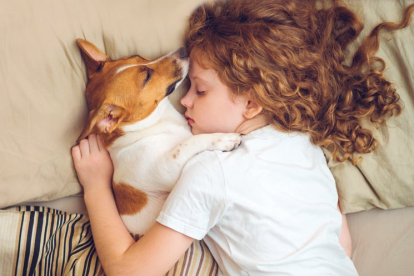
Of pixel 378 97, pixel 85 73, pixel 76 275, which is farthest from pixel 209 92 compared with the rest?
pixel 76 275

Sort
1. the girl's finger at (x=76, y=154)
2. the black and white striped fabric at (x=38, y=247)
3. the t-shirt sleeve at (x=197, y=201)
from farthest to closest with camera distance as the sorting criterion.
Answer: the girl's finger at (x=76, y=154)
the black and white striped fabric at (x=38, y=247)
the t-shirt sleeve at (x=197, y=201)

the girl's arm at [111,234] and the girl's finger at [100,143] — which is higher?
the girl's finger at [100,143]

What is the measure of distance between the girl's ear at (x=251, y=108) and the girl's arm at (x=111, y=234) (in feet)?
1.84

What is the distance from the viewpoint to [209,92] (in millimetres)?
1640

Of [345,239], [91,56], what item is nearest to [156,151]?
[91,56]

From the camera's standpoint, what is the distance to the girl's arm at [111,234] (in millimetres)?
1449

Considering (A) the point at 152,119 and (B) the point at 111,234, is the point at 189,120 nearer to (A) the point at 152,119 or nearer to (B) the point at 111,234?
(A) the point at 152,119

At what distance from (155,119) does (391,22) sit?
1109 mm

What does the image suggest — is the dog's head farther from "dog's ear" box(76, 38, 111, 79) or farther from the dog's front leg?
the dog's front leg

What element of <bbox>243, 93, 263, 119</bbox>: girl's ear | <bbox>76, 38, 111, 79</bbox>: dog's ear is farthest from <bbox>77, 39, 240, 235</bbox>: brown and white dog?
<bbox>243, 93, 263, 119</bbox>: girl's ear

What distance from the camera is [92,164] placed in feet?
5.84

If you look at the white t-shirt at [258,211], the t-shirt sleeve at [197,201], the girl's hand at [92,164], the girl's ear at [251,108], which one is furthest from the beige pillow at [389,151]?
the girl's hand at [92,164]

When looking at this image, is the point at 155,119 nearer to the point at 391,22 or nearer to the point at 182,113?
the point at 182,113

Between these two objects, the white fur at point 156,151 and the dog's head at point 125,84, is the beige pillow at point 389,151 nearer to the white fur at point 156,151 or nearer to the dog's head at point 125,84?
the white fur at point 156,151
